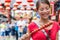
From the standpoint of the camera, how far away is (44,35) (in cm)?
97

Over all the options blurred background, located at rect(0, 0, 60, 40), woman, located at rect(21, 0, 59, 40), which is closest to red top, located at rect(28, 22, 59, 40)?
woman, located at rect(21, 0, 59, 40)

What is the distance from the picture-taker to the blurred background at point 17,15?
125 cm

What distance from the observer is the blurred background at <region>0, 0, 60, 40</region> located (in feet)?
4.09

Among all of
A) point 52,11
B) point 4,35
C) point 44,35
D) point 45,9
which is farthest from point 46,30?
point 4,35

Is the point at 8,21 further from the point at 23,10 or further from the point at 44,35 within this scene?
the point at 44,35

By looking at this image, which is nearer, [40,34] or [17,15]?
[40,34]

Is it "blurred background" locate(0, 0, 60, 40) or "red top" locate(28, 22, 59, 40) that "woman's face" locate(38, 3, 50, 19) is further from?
"blurred background" locate(0, 0, 60, 40)

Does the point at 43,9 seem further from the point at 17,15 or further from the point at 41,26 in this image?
the point at 17,15

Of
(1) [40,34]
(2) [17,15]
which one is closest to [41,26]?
(1) [40,34]

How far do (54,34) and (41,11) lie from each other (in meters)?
0.17

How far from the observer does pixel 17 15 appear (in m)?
1.26

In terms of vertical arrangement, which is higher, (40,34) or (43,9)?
(43,9)

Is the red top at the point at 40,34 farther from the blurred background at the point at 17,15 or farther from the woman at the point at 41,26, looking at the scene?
the blurred background at the point at 17,15

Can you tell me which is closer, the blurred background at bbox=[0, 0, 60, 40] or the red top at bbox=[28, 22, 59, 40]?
the red top at bbox=[28, 22, 59, 40]
